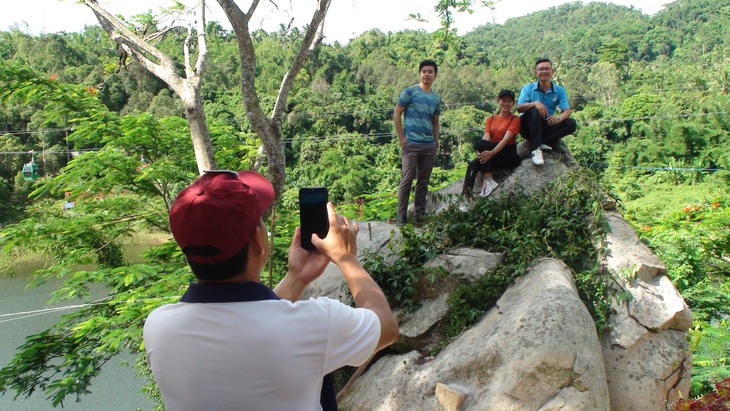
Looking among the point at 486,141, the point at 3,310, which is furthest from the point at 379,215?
the point at 3,310

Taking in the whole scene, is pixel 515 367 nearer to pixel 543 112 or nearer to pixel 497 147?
pixel 497 147

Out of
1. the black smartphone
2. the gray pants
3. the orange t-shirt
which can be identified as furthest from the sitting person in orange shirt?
the black smartphone

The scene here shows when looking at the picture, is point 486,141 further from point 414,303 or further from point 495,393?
point 495,393

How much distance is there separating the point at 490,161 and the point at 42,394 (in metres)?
13.1

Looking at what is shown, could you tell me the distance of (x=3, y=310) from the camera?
1681 cm

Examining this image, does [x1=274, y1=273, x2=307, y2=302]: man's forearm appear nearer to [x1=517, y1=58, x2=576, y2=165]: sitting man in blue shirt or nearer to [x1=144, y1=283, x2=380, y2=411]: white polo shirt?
[x1=144, y1=283, x2=380, y2=411]: white polo shirt

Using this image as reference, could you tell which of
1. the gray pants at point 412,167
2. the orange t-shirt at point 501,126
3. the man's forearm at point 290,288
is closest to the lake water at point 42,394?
the gray pants at point 412,167

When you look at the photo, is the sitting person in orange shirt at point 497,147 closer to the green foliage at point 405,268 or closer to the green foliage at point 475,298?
the green foliage at point 405,268

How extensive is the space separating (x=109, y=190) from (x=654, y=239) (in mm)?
5931

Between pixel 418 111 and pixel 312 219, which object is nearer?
pixel 312 219

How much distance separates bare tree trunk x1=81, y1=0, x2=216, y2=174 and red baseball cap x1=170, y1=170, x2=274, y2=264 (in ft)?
10.8

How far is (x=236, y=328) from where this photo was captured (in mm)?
1004

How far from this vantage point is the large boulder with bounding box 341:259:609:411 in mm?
2463

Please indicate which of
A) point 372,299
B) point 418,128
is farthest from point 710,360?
point 372,299
